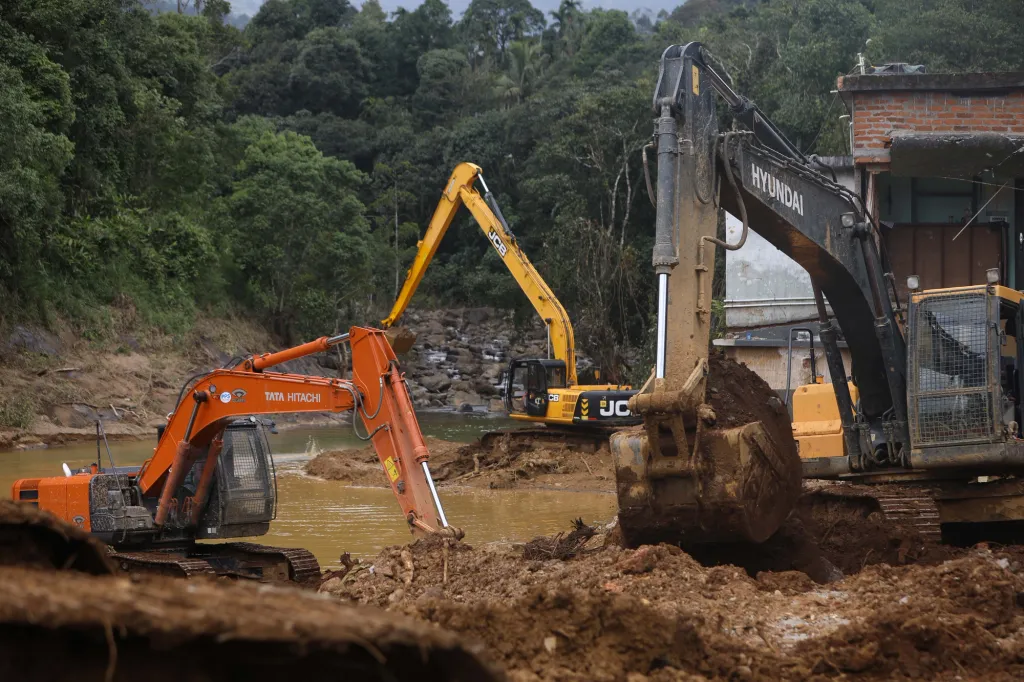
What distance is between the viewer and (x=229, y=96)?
5472 centimetres

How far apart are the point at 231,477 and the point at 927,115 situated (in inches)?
547

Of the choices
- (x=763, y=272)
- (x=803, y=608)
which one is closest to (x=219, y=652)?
(x=803, y=608)

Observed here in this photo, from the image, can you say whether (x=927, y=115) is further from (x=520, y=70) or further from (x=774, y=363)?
(x=520, y=70)

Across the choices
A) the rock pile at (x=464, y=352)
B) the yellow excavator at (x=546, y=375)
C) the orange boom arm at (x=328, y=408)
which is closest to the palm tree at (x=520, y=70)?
the rock pile at (x=464, y=352)

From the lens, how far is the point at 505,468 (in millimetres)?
19797

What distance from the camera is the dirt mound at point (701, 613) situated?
525 cm

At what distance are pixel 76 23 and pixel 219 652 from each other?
32.7 meters

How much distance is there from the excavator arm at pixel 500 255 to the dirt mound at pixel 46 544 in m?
16.7

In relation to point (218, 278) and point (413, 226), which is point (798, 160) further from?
point (413, 226)

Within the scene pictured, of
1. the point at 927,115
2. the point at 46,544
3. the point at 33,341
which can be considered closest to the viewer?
the point at 46,544

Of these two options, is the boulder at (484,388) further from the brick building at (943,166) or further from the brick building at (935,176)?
the brick building at (943,166)

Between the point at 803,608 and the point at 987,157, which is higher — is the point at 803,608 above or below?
below

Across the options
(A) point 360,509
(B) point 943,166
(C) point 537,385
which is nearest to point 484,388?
(C) point 537,385

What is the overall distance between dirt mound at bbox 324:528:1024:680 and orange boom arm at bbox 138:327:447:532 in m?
0.94
